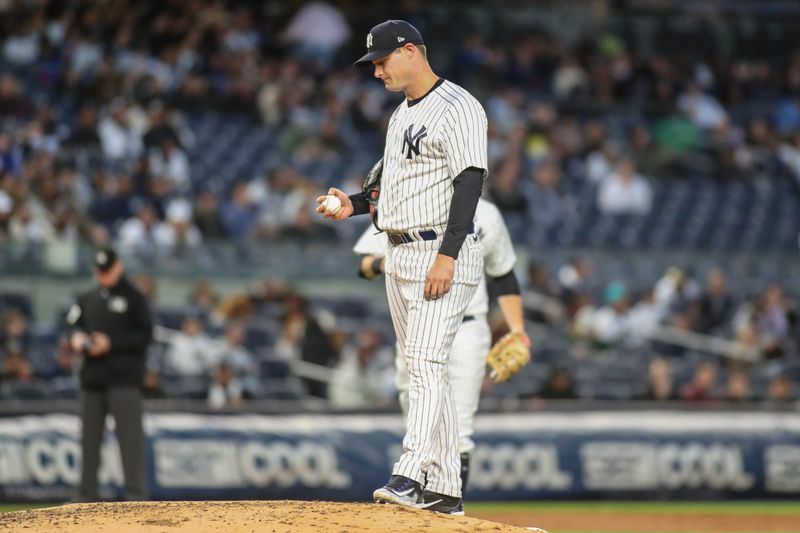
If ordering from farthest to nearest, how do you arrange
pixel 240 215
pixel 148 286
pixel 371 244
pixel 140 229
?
pixel 240 215 < pixel 140 229 < pixel 148 286 < pixel 371 244

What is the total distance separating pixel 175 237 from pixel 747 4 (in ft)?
44.8

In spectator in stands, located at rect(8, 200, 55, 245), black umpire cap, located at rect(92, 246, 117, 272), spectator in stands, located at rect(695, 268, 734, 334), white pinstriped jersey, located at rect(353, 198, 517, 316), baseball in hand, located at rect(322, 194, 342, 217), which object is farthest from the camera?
spectator in stands, located at rect(695, 268, 734, 334)

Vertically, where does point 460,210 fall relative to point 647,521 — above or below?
above

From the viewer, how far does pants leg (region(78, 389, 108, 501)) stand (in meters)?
9.73

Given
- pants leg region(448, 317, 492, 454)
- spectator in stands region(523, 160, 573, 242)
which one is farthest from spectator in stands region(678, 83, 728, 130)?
pants leg region(448, 317, 492, 454)

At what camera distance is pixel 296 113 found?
1805cm

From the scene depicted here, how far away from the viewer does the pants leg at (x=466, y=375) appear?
6969 millimetres

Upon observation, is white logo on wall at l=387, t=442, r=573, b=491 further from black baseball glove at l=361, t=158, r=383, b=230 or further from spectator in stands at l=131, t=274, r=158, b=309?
black baseball glove at l=361, t=158, r=383, b=230

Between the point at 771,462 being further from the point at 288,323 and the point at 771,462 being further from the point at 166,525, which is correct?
the point at 166,525

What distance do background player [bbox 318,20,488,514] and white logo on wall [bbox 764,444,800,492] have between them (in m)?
7.37

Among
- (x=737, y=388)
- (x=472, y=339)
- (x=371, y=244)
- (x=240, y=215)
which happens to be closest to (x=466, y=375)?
(x=472, y=339)

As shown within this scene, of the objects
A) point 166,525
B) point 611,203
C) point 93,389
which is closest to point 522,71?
point 611,203

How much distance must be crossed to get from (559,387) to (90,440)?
4.84 m

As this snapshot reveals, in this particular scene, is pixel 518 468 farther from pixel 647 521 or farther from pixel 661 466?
pixel 647 521
